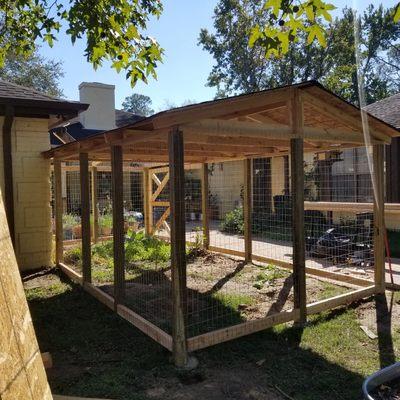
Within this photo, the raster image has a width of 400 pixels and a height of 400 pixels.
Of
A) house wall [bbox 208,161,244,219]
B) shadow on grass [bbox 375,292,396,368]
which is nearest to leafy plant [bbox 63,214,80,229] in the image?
house wall [bbox 208,161,244,219]

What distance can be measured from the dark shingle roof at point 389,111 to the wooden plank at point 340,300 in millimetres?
6279

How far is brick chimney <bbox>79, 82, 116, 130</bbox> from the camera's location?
57.6 feet

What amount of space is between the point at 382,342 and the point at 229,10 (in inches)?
1026

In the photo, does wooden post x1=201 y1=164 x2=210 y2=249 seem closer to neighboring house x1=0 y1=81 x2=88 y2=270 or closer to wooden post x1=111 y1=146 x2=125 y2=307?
neighboring house x1=0 y1=81 x2=88 y2=270

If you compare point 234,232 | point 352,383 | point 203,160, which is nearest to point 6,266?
point 352,383

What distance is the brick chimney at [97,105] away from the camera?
17.5 m

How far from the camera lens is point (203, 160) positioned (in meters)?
8.97

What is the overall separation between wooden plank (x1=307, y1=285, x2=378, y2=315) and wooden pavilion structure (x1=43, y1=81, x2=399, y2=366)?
12mm

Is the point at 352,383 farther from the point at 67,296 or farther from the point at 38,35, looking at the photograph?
the point at 38,35

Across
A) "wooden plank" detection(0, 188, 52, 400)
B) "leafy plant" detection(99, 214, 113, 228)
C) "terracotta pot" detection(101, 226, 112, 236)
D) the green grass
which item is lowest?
the green grass

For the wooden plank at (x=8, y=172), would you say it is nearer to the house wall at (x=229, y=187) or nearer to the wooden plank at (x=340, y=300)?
the wooden plank at (x=340, y=300)

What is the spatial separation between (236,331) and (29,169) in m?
5.39

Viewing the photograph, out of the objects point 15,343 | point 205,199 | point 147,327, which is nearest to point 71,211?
point 205,199

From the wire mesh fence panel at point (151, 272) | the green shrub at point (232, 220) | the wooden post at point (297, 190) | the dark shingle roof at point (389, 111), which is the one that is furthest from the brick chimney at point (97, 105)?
the wooden post at point (297, 190)
